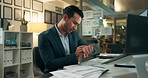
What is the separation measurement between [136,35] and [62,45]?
32.3 inches

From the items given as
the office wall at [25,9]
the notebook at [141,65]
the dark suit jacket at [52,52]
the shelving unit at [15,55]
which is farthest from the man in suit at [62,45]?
the office wall at [25,9]

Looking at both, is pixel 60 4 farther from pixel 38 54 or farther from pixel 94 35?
pixel 38 54

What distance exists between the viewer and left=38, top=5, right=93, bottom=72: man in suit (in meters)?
1.29

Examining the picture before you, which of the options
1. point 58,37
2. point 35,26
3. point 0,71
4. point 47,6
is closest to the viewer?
point 58,37

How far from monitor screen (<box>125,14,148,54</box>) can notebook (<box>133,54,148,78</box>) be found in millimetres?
32

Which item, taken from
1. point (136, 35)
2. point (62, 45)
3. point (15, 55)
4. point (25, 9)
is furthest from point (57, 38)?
point (25, 9)

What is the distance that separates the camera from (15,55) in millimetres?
3502

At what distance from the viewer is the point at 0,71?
3.01 m

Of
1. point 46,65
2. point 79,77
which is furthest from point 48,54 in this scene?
point 79,77

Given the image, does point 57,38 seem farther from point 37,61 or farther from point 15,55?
point 15,55

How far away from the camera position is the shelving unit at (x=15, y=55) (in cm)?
311

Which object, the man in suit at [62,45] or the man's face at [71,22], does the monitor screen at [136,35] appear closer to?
the man in suit at [62,45]

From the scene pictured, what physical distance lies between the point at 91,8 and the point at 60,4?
3.07 meters

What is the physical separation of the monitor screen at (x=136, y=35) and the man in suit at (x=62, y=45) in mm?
548
